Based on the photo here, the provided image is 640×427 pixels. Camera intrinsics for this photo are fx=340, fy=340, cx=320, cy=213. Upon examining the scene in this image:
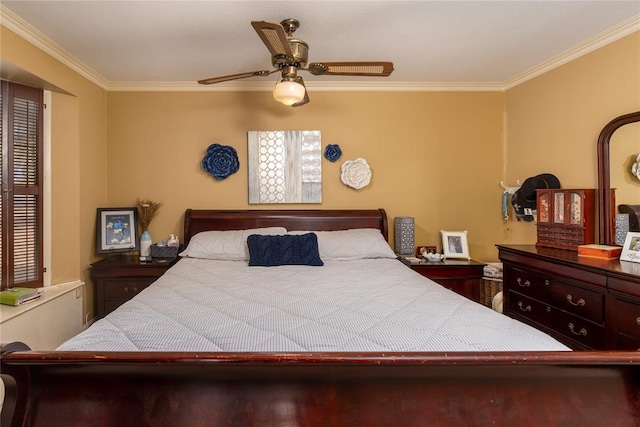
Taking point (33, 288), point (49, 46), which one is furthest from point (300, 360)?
point (49, 46)

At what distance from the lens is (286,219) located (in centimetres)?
337

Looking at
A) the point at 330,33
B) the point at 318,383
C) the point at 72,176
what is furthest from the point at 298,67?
the point at 72,176

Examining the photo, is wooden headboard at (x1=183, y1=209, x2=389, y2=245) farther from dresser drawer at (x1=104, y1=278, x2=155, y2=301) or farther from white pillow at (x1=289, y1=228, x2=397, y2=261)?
→ dresser drawer at (x1=104, y1=278, x2=155, y2=301)

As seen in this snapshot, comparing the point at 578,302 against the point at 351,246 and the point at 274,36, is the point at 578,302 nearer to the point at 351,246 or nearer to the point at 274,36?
the point at 351,246

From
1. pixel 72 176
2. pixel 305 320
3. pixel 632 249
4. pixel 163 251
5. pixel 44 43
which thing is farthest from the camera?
pixel 163 251

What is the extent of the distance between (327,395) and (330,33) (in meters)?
2.26

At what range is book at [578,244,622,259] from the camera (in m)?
2.09

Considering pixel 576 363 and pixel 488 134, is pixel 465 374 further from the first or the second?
pixel 488 134

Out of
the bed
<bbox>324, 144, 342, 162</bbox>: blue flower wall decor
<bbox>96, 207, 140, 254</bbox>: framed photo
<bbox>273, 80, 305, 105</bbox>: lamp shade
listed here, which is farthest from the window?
<bbox>324, 144, 342, 162</bbox>: blue flower wall decor

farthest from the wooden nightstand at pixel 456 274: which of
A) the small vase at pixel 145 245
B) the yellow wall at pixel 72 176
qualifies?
the yellow wall at pixel 72 176

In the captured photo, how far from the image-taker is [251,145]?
11.2ft

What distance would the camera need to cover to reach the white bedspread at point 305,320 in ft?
3.95

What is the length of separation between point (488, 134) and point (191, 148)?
3045mm

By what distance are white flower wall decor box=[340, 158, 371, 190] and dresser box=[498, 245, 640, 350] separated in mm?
1390
